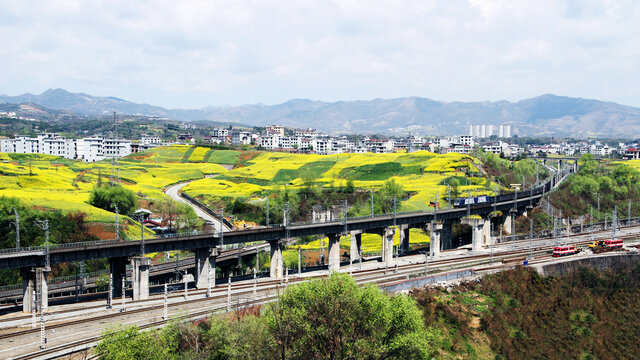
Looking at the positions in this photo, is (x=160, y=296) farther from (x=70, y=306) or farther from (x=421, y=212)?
(x=421, y=212)

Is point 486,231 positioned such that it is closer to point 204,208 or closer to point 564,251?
point 564,251

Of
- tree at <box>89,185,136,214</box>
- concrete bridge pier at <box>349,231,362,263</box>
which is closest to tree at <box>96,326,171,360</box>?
concrete bridge pier at <box>349,231,362,263</box>

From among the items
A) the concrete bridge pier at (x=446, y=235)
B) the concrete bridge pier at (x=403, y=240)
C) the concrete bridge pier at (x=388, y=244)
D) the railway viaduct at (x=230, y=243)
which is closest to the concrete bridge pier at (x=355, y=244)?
the railway viaduct at (x=230, y=243)

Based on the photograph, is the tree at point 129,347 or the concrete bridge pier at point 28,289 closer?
the tree at point 129,347

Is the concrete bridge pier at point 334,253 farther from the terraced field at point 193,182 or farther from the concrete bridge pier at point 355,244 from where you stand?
the terraced field at point 193,182

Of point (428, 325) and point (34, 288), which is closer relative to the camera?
point (34, 288)

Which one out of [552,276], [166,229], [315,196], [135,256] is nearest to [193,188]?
[315,196]

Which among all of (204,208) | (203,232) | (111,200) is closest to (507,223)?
(204,208)

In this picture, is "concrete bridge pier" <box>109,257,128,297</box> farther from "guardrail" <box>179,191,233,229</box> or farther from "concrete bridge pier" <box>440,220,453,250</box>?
"concrete bridge pier" <box>440,220,453,250</box>
